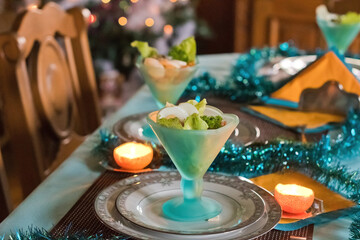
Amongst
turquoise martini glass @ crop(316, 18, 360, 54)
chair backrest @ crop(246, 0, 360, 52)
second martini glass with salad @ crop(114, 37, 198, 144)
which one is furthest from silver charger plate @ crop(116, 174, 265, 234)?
chair backrest @ crop(246, 0, 360, 52)

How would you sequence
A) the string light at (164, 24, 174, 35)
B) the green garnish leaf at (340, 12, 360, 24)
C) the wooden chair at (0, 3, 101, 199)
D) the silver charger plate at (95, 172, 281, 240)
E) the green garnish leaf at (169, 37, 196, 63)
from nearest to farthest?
the silver charger plate at (95, 172, 281, 240) < the green garnish leaf at (169, 37, 196, 63) < the wooden chair at (0, 3, 101, 199) < the green garnish leaf at (340, 12, 360, 24) < the string light at (164, 24, 174, 35)

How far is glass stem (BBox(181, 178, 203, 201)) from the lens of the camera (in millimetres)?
748

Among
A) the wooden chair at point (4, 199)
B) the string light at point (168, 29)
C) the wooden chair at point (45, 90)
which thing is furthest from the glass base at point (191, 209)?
the string light at point (168, 29)

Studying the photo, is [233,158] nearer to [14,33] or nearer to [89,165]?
[89,165]

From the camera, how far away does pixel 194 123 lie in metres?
0.69

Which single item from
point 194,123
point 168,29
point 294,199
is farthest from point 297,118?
point 168,29

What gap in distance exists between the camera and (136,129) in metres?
1.11

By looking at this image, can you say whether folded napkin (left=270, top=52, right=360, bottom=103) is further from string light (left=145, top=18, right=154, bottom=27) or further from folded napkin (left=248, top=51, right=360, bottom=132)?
string light (left=145, top=18, right=154, bottom=27)

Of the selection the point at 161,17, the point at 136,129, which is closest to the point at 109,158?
the point at 136,129

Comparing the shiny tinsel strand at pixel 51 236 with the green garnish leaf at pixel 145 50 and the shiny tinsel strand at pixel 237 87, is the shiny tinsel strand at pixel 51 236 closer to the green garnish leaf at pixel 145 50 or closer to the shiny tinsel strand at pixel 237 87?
the green garnish leaf at pixel 145 50

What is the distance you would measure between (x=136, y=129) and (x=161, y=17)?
7.36ft

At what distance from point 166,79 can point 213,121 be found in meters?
0.43

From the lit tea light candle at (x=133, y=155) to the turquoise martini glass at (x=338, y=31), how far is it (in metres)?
0.73

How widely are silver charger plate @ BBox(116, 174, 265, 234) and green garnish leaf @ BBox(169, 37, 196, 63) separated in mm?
378
